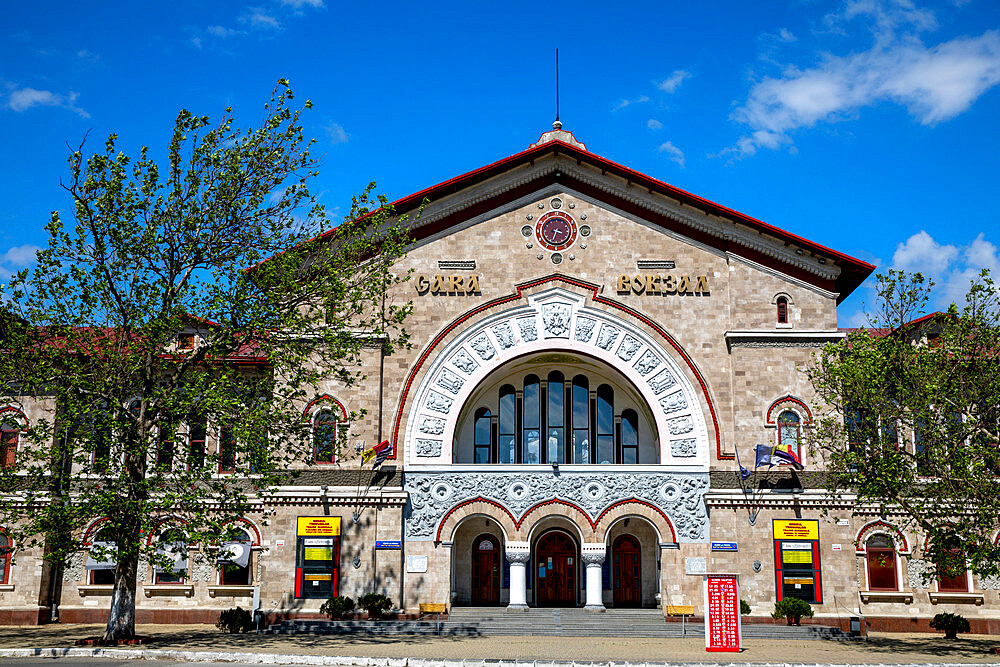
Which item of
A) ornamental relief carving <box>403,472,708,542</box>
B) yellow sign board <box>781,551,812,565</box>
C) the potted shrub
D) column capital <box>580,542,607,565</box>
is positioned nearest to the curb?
the potted shrub

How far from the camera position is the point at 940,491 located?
25547mm

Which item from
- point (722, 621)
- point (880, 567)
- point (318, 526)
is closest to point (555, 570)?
point (318, 526)

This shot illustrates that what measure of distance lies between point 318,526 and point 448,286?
9.22 m

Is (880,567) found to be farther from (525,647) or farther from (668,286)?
(525,647)

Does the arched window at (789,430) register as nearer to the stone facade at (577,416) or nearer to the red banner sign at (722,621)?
the stone facade at (577,416)

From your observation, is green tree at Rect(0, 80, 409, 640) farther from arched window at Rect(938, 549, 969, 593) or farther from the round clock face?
arched window at Rect(938, 549, 969, 593)

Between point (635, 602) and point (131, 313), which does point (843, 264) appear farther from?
point (131, 313)

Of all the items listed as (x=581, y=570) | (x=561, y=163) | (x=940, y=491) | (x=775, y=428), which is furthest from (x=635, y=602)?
(x=561, y=163)

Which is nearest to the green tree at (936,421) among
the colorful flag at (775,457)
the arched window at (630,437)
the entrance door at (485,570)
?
the colorful flag at (775,457)

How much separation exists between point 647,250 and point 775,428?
295 inches

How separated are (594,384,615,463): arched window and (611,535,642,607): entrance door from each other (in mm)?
3133

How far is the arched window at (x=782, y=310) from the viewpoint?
3247cm

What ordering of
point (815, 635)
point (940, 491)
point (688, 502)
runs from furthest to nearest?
point (688, 502), point (815, 635), point (940, 491)

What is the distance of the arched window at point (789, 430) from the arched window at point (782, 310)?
3.18m
